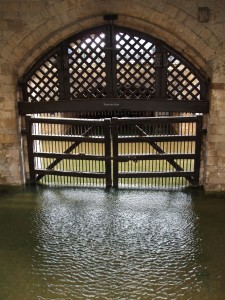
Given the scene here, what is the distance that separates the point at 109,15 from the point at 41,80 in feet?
6.38

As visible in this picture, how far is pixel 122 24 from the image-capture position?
23.3 feet

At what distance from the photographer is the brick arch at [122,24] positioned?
668 cm

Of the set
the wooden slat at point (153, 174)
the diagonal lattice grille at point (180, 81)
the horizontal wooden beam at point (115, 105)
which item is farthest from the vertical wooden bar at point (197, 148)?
the diagonal lattice grille at point (180, 81)

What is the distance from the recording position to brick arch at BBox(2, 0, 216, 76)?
21.9 ft

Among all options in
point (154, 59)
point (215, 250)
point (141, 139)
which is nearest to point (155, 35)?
point (154, 59)

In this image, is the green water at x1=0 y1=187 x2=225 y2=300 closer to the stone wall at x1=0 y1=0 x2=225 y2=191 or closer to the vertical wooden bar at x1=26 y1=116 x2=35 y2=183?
the vertical wooden bar at x1=26 y1=116 x2=35 y2=183

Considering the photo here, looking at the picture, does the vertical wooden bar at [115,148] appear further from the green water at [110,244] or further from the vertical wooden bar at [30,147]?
the vertical wooden bar at [30,147]

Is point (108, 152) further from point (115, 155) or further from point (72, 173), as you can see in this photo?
point (72, 173)

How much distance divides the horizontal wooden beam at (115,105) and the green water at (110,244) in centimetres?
173

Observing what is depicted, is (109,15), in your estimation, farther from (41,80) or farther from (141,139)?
(141,139)

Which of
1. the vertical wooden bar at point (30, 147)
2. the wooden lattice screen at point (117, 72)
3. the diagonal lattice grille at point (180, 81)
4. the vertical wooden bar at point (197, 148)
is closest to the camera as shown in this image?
the wooden lattice screen at point (117, 72)

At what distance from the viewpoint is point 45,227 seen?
20.6 ft

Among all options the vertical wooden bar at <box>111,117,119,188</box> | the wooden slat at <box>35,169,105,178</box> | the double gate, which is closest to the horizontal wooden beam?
the double gate

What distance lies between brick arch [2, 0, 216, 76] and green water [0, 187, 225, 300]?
285cm
